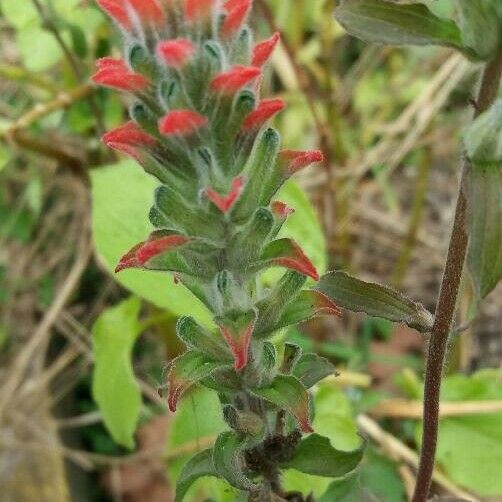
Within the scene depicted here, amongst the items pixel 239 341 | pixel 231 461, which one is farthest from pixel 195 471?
pixel 239 341

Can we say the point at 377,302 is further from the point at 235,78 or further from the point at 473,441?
the point at 473,441

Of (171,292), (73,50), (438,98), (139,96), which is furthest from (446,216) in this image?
(139,96)

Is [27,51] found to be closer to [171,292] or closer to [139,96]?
[171,292]

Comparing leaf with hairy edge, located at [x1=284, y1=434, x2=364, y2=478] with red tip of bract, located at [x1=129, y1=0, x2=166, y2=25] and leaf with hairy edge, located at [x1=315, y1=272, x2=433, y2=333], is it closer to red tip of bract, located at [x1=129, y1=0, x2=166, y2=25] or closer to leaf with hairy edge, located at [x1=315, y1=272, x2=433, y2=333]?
leaf with hairy edge, located at [x1=315, y1=272, x2=433, y2=333]

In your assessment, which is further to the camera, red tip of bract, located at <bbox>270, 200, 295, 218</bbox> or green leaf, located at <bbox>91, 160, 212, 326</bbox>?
green leaf, located at <bbox>91, 160, 212, 326</bbox>

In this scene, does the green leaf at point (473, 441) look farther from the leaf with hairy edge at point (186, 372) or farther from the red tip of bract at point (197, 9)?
the red tip of bract at point (197, 9)

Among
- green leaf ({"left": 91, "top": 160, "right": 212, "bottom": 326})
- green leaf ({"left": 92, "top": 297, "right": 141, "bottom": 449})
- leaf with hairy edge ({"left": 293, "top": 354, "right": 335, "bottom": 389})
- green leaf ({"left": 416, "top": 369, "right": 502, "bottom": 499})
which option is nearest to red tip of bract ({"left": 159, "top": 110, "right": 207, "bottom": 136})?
leaf with hairy edge ({"left": 293, "top": 354, "right": 335, "bottom": 389})
